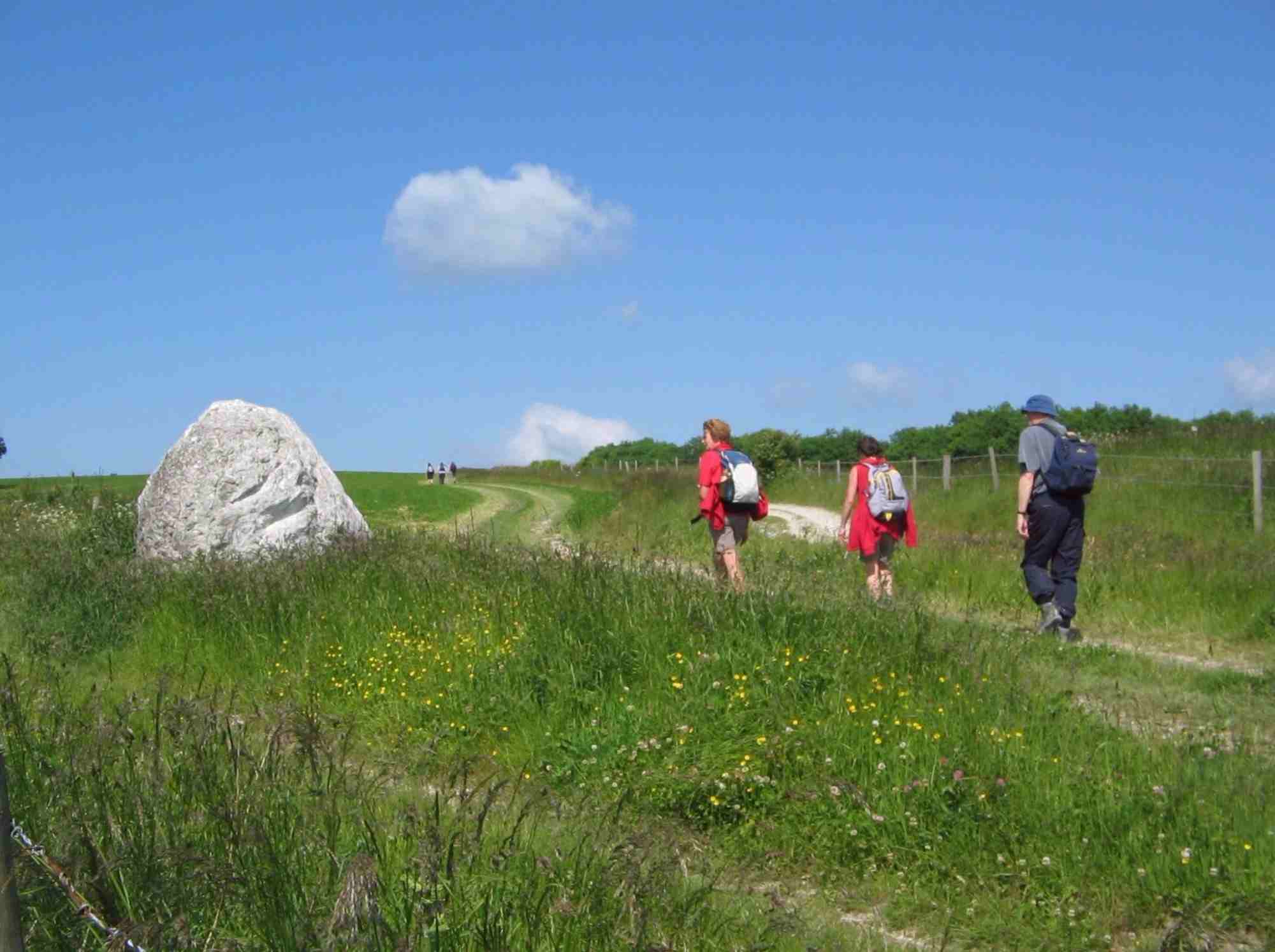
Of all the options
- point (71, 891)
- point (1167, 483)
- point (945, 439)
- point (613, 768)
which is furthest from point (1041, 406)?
point (945, 439)

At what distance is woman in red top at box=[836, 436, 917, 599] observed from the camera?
35.7 feet

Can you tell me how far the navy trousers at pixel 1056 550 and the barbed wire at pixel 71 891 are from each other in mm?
7916

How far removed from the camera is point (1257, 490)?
56.2 ft

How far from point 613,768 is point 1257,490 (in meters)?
14.3

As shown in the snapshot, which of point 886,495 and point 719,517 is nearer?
point 886,495

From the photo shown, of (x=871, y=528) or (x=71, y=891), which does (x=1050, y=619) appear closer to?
(x=871, y=528)

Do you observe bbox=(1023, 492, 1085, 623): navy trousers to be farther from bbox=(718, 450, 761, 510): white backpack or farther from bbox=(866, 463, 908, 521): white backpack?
bbox=(718, 450, 761, 510): white backpack

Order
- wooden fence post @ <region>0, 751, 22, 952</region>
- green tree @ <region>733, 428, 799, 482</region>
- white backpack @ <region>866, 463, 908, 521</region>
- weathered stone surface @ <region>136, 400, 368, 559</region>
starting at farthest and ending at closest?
green tree @ <region>733, 428, 799, 482</region> → weathered stone surface @ <region>136, 400, 368, 559</region> → white backpack @ <region>866, 463, 908, 521</region> → wooden fence post @ <region>0, 751, 22, 952</region>

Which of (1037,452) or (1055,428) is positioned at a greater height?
(1055,428)

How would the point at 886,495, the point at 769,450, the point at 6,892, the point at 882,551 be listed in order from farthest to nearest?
the point at 769,450 → the point at 882,551 → the point at 886,495 → the point at 6,892

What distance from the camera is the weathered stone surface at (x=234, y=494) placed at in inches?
505

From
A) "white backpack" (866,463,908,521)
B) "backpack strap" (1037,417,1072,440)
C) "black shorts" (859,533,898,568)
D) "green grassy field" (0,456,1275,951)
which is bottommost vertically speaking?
"green grassy field" (0,456,1275,951)

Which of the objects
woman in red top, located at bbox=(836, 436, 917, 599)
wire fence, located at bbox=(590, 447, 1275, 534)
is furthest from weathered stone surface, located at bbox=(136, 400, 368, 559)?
wire fence, located at bbox=(590, 447, 1275, 534)

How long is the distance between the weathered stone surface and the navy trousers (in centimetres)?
699
